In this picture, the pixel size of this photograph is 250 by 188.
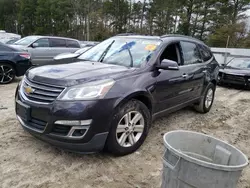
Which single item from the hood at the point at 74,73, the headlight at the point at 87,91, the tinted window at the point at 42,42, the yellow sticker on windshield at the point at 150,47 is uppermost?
the yellow sticker on windshield at the point at 150,47

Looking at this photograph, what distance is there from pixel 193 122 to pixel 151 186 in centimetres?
244

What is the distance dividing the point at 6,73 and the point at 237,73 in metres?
8.17

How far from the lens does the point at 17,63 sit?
704cm

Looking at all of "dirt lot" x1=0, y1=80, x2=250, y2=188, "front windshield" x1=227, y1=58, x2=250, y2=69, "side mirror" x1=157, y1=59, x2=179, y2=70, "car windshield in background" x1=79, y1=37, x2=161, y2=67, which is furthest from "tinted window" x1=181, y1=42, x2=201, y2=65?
"front windshield" x1=227, y1=58, x2=250, y2=69

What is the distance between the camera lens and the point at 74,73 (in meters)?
2.88

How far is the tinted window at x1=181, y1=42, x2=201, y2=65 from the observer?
4.25m

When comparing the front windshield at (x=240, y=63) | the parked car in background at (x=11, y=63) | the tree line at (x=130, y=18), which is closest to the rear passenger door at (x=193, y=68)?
the parked car in background at (x=11, y=63)

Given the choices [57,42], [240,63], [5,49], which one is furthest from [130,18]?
[5,49]

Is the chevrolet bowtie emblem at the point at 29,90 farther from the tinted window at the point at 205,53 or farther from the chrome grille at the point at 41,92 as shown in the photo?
the tinted window at the point at 205,53

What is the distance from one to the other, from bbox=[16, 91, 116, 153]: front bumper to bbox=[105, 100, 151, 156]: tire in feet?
0.37

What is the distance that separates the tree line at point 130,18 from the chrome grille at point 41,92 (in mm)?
25156

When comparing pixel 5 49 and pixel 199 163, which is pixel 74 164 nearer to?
pixel 199 163

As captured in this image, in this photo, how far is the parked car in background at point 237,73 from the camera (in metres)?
8.84

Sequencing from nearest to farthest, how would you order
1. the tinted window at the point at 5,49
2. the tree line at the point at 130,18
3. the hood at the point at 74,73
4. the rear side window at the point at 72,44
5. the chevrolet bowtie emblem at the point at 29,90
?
→ the hood at the point at 74,73 < the chevrolet bowtie emblem at the point at 29,90 < the tinted window at the point at 5,49 < the rear side window at the point at 72,44 < the tree line at the point at 130,18
